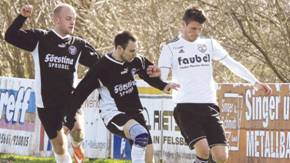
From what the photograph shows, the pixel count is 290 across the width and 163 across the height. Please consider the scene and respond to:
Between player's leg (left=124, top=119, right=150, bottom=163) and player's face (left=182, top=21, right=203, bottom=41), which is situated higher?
player's face (left=182, top=21, right=203, bottom=41)

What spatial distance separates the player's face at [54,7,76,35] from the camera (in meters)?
11.0

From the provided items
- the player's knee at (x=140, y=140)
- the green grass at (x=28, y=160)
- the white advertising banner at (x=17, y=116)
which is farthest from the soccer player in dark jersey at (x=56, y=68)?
the white advertising banner at (x=17, y=116)

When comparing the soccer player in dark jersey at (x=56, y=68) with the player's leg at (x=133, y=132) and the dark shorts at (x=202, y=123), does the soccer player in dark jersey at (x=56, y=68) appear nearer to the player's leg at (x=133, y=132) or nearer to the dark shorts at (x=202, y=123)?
the player's leg at (x=133, y=132)

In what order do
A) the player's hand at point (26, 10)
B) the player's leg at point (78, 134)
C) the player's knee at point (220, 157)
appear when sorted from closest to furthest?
the player's knee at point (220, 157) → the player's hand at point (26, 10) → the player's leg at point (78, 134)

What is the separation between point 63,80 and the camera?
439 inches

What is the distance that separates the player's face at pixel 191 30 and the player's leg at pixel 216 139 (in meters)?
0.83

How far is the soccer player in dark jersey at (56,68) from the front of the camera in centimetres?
1110

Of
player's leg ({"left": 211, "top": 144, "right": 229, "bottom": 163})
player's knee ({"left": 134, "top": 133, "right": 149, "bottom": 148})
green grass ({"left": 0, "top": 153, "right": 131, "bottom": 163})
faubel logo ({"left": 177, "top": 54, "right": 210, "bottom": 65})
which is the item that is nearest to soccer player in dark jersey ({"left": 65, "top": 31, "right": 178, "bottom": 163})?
player's knee ({"left": 134, "top": 133, "right": 149, "bottom": 148})

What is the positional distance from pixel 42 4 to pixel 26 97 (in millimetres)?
3995

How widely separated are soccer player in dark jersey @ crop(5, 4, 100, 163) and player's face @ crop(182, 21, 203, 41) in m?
1.47

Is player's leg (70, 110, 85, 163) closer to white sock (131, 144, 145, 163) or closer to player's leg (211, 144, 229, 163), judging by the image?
white sock (131, 144, 145, 163)

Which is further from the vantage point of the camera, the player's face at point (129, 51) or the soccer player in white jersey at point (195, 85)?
the player's face at point (129, 51)

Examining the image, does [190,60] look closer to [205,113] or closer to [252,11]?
[205,113]

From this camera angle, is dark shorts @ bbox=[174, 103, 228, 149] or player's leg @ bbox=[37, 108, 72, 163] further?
player's leg @ bbox=[37, 108, 72, 163]
